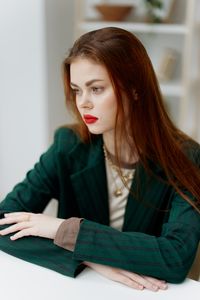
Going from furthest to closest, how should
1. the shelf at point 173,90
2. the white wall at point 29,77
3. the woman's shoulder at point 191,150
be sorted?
the shelf at point 173,90 < the white wall at point 29,77 < the woman's shoulder at point 191,150

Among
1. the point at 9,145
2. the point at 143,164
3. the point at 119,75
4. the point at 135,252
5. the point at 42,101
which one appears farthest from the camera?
the point at 9,145

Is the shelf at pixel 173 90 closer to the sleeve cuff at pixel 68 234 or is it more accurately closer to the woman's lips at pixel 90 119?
the woman's lips at pixel 90 119

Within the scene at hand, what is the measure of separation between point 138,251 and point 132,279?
65 millimetres

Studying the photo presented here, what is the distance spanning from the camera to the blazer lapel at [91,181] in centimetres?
126

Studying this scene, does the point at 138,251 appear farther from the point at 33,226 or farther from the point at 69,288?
the point at 33,226

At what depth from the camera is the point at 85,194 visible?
1.28 m

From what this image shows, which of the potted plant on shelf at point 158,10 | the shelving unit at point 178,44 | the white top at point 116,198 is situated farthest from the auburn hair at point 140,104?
the potted plant on shelf at point 158,10

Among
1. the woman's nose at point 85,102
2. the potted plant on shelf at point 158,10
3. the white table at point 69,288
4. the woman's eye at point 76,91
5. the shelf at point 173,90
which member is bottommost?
the white table at point 69,288

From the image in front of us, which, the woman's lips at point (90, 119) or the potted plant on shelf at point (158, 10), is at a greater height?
the potted plant on shelf at point (158, 10)

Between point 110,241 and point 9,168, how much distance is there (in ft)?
5.05

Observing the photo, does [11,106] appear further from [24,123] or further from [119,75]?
[119,75]

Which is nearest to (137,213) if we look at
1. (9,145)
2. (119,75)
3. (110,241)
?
(110,241)

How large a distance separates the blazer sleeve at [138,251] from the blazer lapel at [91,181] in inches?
11.9

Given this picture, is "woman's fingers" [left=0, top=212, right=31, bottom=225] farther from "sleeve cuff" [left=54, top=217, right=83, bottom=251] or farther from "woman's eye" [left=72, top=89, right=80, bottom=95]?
"woman's eye" [left=72, top=89, right=80, bottom=95]
